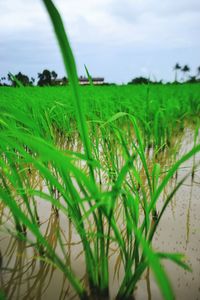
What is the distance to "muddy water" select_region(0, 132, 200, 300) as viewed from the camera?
24.5 inches

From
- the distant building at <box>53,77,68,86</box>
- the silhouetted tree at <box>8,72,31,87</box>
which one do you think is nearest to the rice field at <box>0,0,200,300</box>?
the silhouetted tree at <box>8,72,31,87</box>

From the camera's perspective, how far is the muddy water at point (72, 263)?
24.5 inches

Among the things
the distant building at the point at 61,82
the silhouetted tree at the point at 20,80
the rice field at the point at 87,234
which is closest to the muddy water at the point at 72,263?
the rice field at the point at 87,234

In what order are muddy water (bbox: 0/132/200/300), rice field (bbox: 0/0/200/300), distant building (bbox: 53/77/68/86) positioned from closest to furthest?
rice field (bbox: 0/0/200/300) < muddy water (bbox: 0/132/200/300) < distant building (bbox: 53/77/68/86)

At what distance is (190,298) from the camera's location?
59 centimetres

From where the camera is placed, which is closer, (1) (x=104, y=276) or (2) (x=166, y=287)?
(2) (x=166, y=287)

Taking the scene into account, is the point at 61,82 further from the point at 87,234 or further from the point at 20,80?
the point at 87,234

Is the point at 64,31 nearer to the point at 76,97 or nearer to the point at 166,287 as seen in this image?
the point at 76,97

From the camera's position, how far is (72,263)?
71 cm

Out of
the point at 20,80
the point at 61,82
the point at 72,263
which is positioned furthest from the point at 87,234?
the point at 61,82

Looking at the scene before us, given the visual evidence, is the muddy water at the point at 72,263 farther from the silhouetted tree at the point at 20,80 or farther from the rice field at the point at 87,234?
the silhouetted tree at the point at 20,80

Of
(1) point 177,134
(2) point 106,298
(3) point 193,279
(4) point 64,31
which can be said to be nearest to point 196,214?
(3) point 193,279

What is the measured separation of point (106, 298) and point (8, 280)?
225mm

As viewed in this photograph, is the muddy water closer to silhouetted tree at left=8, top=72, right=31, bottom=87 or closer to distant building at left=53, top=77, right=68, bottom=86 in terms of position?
silhouetted tree at left=8, top=72, right=31, bottom=87
